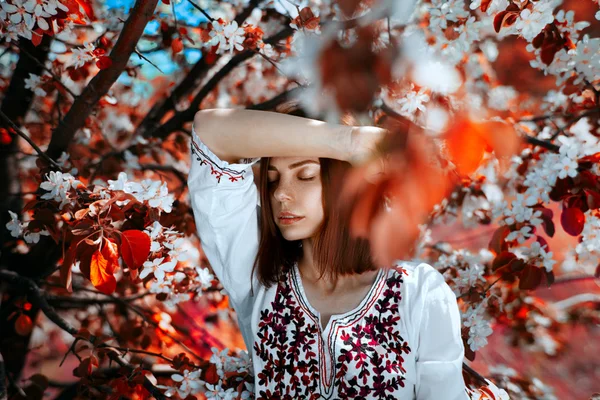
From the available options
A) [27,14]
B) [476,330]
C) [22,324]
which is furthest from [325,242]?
[22,324]

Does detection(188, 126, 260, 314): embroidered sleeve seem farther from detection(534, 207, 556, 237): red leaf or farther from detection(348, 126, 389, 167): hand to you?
detection(534, 207, 556, 237): red leaf

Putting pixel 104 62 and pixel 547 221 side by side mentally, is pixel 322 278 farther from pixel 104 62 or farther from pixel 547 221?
pixel 104 62

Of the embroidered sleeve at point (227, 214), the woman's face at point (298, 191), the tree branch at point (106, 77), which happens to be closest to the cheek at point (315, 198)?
the woman's face at point (298, 191)

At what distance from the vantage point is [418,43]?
4.57 ft

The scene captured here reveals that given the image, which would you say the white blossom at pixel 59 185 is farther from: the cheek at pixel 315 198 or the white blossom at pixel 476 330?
the white blossom at pixel 476 330

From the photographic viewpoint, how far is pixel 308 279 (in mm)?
1166

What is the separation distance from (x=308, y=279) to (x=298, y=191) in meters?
0.24

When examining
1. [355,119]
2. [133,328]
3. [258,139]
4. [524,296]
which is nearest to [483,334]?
[355,119]

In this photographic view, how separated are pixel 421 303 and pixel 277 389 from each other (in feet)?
1.17

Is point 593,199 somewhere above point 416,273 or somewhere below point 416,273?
above

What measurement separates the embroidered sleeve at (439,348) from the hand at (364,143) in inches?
13.8

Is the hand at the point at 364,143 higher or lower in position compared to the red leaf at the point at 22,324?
higher

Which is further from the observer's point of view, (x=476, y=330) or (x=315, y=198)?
(x=476, y=330)

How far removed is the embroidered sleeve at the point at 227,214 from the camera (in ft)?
3.20
